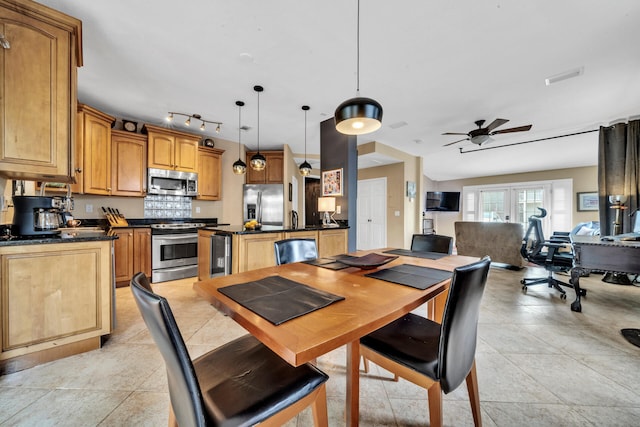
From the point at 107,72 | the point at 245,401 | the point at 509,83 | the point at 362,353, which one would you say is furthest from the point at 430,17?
the point at 107,72

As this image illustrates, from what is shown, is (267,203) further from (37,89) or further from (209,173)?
(37,89)

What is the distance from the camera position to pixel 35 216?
1827 millimetres

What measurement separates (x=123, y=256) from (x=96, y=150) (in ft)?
4.85

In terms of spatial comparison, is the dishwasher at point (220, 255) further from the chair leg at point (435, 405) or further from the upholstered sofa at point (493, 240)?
the upholstered sofa at point (493, 240)

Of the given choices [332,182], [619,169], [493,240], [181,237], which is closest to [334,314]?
[332,182]

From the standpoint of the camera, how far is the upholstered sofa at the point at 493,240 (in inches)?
168

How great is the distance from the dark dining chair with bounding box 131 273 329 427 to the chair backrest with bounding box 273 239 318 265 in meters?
0.76

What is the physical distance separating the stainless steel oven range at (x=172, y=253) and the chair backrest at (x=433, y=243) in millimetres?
3327

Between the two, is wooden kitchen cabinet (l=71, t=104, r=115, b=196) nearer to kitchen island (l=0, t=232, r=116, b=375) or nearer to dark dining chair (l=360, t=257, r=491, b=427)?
kitchen island (l=0, t=232, r=116, b=375)

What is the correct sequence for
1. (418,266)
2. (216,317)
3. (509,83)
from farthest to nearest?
(509,83), (216,317), (418,266)

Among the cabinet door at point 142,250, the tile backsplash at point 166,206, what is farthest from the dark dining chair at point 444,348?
the tile backsplash at point 166,206

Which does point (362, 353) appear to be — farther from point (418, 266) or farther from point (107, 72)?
point (107, 72)

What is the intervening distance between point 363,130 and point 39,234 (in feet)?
8.44

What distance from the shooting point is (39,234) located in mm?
1823
